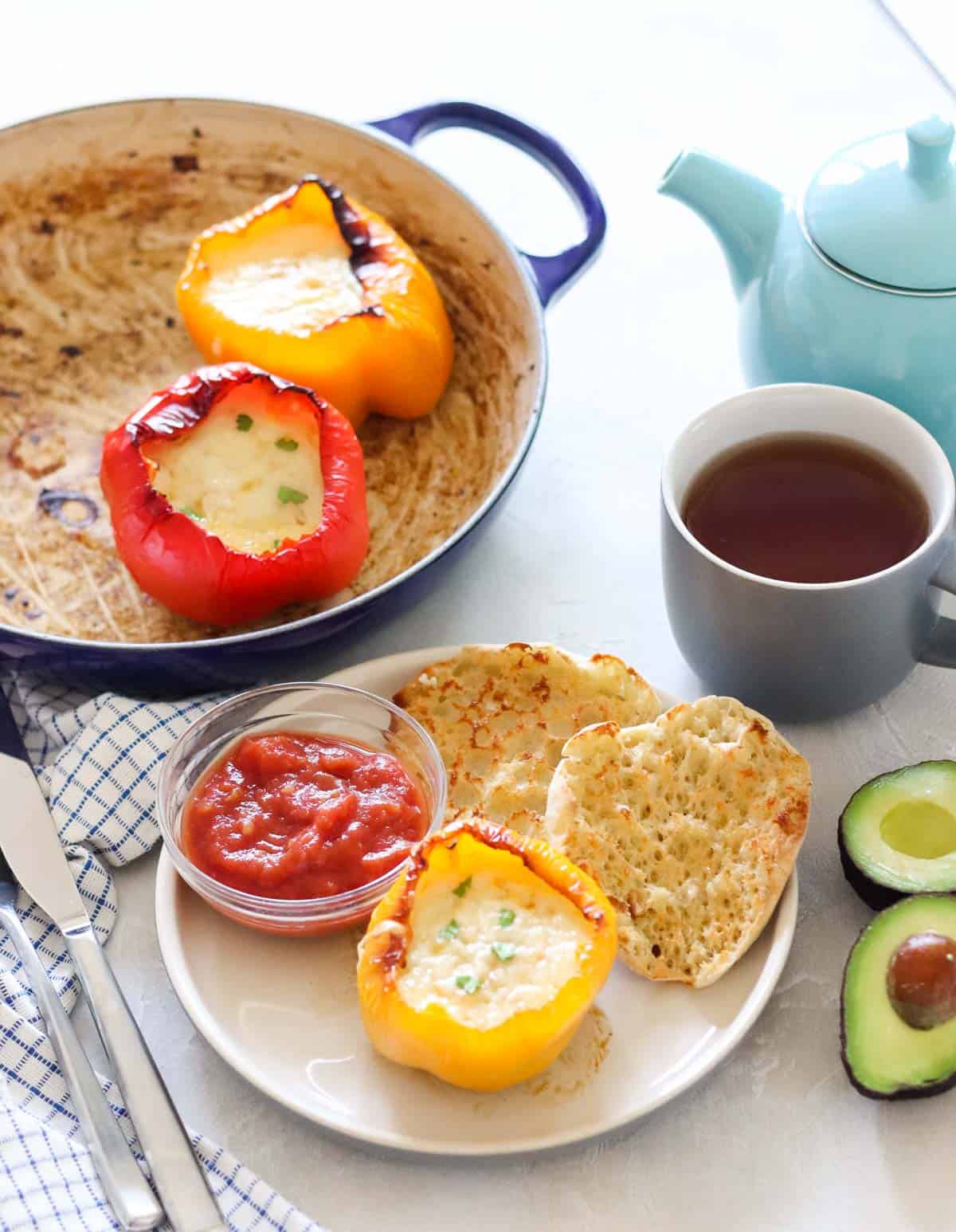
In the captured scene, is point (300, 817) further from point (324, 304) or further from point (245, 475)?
point (324, 304)

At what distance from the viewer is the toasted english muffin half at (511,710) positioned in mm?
1614

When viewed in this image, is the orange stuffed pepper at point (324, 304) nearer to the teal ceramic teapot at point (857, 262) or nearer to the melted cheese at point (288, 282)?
the melted cheese at point (288, 282)

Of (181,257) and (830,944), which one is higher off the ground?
(181,257)

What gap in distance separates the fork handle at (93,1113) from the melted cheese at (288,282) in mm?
828

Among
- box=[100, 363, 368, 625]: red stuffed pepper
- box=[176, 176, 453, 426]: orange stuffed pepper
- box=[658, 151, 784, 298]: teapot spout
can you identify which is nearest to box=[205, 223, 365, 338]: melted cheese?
box=[176, 176, 453, 426]: orange stuffed pepper

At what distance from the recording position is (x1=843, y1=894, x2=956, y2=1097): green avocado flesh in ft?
4.47

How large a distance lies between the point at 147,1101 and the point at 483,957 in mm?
331

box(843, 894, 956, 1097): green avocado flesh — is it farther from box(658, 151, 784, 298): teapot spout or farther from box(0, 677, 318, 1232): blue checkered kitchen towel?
box(658, 151, 784, 298): teapot spout

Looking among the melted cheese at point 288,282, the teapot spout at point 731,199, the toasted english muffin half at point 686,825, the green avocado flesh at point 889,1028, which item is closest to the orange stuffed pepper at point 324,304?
the melted cheese at point 288,282

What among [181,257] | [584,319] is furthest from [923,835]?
[181,257]

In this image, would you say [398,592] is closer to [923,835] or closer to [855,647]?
[855,647]

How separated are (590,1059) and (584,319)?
46.9 inches

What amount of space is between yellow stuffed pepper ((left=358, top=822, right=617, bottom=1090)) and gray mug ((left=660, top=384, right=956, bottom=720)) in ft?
1.17

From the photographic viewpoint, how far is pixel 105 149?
7.23 feet
